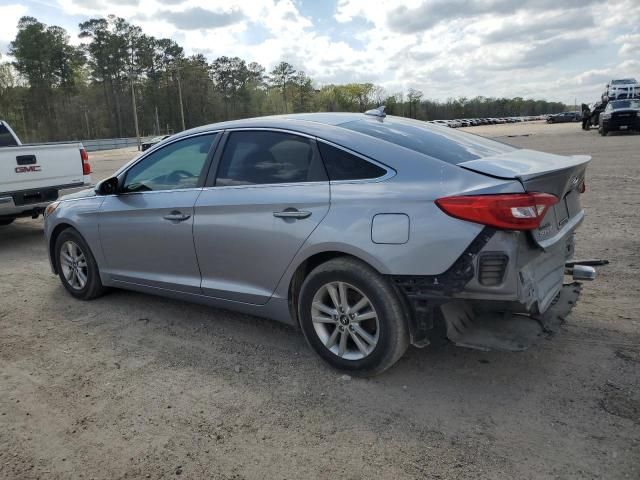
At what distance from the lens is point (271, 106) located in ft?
364

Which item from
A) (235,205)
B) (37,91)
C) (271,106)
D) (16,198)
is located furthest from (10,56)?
(235,205)

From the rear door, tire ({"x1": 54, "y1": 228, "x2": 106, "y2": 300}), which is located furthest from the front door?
tire ({"x1": 54, "y1": 228, "x2": 106, "y2": 300})

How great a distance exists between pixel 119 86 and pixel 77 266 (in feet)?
319

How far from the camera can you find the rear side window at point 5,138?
31.1ft

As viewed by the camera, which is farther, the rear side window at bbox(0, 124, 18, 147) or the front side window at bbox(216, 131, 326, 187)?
the rear side window at bbox(0, 124, 18, 147)

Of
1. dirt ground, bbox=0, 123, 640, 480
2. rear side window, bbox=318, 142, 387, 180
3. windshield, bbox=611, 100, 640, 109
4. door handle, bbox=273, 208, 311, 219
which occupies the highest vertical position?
windshield, bbox=611, 100, 640, 109

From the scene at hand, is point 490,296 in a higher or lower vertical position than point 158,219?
lower

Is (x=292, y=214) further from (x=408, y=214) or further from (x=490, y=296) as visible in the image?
(x=490, y=296)

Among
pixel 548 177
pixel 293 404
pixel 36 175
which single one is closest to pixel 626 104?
pixel 36 175

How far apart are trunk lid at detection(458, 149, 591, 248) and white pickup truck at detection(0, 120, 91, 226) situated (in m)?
6.80

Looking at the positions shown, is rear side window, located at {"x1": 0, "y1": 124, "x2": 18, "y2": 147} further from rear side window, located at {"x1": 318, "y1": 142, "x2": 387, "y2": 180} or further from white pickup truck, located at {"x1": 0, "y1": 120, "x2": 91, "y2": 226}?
rear side window, located at {"x1": 318, "y1": 142, "x2": 387, "y2": 180}

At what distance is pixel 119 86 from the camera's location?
92438 millimetres

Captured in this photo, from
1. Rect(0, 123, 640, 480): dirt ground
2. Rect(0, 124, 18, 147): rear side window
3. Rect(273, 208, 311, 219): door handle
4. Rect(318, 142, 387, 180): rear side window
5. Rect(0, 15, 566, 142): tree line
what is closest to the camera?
Rect(0, 123, 640, 480): dirt ground

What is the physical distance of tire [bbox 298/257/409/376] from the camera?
10.2 ft
